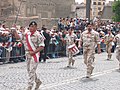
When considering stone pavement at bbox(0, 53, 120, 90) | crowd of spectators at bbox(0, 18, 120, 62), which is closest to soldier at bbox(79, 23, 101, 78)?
stone pavement at bbox(0, 53, 120, 90)

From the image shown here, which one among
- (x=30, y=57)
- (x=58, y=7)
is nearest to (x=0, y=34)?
(x=30, y=57)

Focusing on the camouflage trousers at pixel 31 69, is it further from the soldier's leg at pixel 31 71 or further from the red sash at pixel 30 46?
the red sash at pixel 30 46

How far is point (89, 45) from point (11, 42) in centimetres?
648

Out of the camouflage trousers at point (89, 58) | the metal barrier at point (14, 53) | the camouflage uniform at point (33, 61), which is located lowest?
the metal barrier at point (14, 53)

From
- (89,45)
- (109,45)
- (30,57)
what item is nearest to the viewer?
(30,57)

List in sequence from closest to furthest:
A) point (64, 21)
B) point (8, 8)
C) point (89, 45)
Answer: point (89, 45)
point (64, 21)
point (8, 8)

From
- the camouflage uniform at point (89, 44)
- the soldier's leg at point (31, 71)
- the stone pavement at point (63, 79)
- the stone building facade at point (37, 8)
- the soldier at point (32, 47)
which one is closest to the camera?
the soldier's leg at point (31, 71)

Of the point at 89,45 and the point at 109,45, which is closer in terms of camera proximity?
the point at 89,45

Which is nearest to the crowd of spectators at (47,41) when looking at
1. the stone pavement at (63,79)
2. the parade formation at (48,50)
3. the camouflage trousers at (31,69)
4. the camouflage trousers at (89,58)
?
the parade formation at (48,50)

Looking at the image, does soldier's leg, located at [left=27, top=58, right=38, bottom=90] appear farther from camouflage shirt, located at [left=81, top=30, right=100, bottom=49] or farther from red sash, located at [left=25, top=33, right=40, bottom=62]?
camouflage shirt, located at [left=81, top=30, right=100, bottom=49]

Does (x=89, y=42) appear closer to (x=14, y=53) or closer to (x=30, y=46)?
(x=30, y=46)

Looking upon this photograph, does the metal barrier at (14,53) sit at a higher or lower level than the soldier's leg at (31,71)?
lower

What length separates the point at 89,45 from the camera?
15148 mm

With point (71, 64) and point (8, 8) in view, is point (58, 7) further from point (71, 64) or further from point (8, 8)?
point (71, 64)
